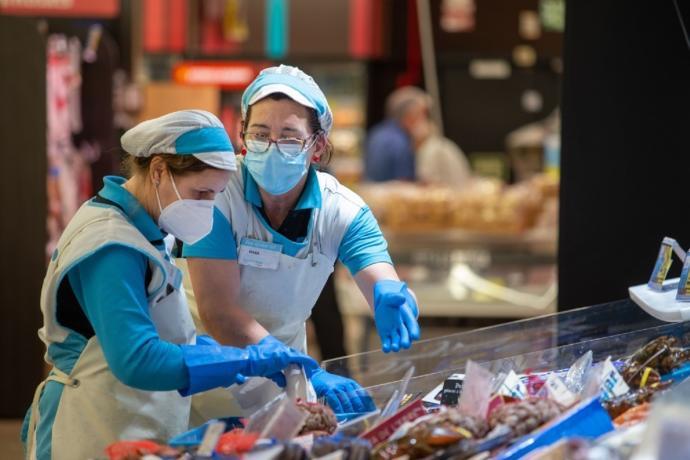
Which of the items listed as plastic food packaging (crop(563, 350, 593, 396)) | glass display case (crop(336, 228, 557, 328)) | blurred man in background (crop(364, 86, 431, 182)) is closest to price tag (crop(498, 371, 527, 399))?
plastic food packaging (crop(563, 350, 593, 396))

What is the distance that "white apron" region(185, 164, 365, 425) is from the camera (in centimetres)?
312

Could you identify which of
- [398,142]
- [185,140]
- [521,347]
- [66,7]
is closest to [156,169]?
[185,140]

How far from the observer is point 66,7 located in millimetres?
7762

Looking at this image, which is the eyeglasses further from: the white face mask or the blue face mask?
the white face mask

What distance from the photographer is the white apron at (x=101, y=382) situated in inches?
101

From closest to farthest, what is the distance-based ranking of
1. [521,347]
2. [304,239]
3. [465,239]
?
[304,239] → [521,347] → [465,239]

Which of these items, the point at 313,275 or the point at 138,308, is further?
the point at 313,275

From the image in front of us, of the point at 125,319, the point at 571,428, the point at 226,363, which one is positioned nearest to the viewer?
the point at 571,428

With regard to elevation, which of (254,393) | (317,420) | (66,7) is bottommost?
(254,393)

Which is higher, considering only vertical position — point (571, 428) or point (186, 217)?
point (186, 217)

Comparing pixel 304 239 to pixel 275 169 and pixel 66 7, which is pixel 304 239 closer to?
pixel 275 169

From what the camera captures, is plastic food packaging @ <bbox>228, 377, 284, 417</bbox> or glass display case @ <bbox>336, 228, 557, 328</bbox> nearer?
plastic food packaging @ <bbox>228, 377, 284, 417</bbox>

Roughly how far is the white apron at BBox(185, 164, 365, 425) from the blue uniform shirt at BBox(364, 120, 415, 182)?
674 cm

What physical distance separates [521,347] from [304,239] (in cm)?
68
